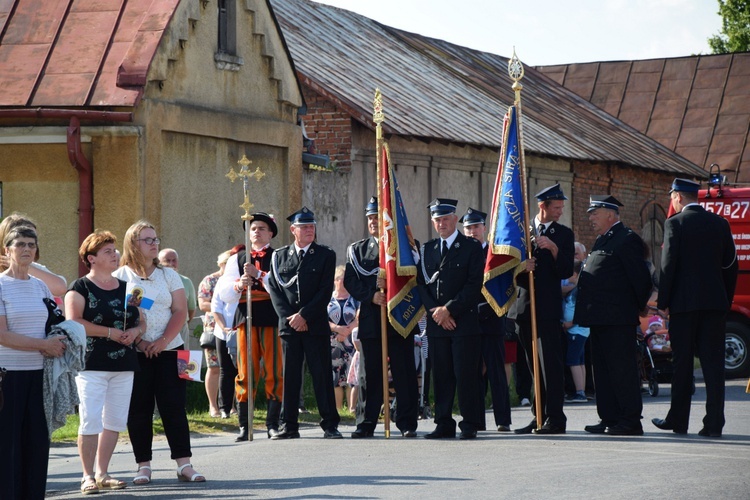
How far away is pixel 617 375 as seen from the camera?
38.4 feet

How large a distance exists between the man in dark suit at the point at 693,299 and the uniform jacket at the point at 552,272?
0.85m

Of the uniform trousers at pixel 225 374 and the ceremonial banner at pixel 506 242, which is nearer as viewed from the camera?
the ceremonial banner at pixel 506 242

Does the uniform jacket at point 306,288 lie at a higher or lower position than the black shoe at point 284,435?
higher

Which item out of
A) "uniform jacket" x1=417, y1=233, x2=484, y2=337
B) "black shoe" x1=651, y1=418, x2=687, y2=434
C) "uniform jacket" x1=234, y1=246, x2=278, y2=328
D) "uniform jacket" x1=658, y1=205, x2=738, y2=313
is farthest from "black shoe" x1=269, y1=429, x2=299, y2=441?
"uniform jacket" x1=658, y1=205, x2=738, y2=313

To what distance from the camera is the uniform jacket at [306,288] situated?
475 inches

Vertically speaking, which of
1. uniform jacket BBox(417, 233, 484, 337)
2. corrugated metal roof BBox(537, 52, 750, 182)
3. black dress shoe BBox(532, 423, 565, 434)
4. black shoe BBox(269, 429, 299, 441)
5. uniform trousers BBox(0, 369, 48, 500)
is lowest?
black shoe BBox(269, 429, 299, 441)

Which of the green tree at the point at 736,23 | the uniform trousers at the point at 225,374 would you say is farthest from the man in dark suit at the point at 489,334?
the green tree at the point at 736,23

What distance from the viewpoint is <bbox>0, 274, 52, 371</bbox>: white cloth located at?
8148mm

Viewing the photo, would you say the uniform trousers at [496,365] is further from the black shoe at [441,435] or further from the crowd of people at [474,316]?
the black shoe at [441,435]

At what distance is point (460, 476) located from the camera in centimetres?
930

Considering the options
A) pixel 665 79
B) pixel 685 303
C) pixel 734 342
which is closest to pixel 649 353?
pixel 734 342

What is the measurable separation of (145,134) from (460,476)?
8.60m

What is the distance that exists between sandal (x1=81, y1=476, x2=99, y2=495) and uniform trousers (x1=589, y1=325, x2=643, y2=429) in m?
4.57

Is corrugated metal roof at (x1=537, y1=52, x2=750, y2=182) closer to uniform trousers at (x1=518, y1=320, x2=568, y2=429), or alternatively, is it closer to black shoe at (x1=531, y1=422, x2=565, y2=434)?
uniform trousers at (x1=518, y1=320, x2=568, y2=429)
